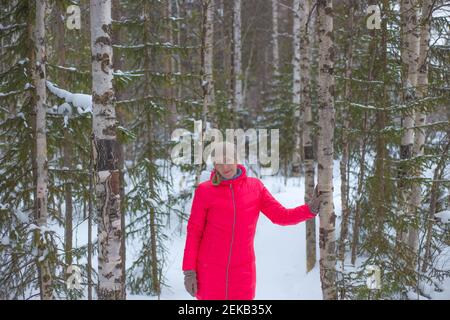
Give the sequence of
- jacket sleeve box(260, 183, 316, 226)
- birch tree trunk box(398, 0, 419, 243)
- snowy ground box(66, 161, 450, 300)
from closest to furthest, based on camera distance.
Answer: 1. jacket sleeve box(260, 183, 316, 226)
2. birch tree trunk box(398, 0, 419, 243)
3. snowy ground box(66, 161, 450, 300)

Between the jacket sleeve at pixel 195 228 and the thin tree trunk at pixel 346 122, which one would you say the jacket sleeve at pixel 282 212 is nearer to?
the jacket sleeve at pixel 195 228

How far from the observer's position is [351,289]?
4809mm

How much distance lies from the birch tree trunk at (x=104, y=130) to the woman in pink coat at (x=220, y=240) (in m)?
1.36

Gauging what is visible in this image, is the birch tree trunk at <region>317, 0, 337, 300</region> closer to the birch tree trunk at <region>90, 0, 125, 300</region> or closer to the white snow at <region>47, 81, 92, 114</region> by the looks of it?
the birch tree trunk at <region>90, 0, 125, 300</region>

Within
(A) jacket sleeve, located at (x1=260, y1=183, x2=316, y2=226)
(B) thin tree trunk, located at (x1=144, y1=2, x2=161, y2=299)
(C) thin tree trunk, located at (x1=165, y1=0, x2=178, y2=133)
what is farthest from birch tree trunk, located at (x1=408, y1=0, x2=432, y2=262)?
(B) thin tree trunk, located at (x1=144, y1=2, x2=161, y2=299)

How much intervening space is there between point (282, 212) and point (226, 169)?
0.70m

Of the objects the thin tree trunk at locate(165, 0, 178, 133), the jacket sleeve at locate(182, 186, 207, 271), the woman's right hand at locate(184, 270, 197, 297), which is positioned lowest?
the woman's right hand at locate(184, 270, 197, 297)

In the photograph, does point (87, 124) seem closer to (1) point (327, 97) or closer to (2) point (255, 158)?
(1) point (327, 97)

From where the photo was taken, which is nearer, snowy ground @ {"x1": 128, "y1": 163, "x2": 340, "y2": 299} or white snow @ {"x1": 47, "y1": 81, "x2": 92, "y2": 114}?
white snow @ {"x1": 47, "y1": 81, "x2": 92, "y2": 114}

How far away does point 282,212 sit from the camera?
3.89m

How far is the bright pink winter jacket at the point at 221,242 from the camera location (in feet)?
12.0

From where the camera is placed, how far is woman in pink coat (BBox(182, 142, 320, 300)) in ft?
12.0

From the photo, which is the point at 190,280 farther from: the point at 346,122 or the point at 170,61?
the point at 170,61

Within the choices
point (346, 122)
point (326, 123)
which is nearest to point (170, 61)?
point (346, 122)
